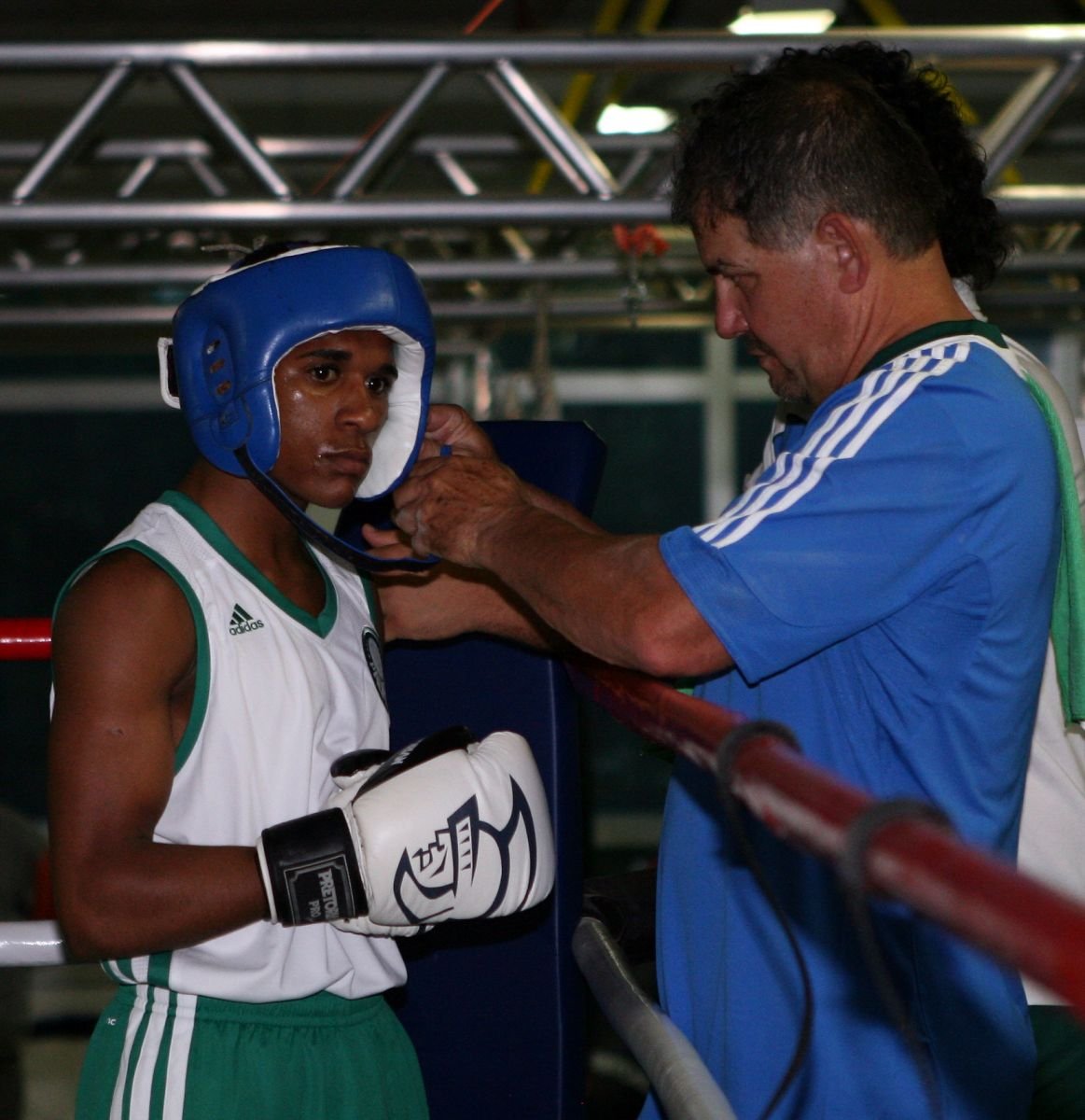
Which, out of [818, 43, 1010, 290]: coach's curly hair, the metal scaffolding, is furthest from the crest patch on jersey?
the metal scaffolding

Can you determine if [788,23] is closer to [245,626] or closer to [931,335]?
[931,335]

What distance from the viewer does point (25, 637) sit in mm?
1697

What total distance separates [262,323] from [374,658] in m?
0.40

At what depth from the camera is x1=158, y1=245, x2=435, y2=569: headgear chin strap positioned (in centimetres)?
140

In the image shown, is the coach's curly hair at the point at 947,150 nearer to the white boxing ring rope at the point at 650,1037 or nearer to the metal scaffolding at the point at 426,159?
the white boxing ring rope at the point at 650,1037

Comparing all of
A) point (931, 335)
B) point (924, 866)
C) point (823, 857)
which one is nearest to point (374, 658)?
point (931, 335)

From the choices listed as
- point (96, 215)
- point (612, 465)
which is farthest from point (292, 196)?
point (612, 465)

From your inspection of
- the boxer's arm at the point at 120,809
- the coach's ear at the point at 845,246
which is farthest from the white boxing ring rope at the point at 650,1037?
the coach's ear at the point at 845,246

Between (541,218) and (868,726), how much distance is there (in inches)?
86.4

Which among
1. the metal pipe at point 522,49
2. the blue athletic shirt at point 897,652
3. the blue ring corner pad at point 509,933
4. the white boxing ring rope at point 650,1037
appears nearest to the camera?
the white boxing ring rope at point 650,1037

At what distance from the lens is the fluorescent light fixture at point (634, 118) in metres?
4.97

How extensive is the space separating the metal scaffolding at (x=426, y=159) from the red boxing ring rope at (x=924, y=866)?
2.22 meters

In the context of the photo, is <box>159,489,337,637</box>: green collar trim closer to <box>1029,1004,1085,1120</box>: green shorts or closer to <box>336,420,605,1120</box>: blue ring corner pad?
<box>336,420,605,1120</box>: blue ring corner pad

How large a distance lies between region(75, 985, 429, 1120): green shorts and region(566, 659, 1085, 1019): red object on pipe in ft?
2.06
